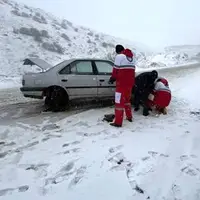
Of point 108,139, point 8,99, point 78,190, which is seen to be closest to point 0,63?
point 8,99

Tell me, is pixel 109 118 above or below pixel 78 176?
above

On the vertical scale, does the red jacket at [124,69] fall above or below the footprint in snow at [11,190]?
above

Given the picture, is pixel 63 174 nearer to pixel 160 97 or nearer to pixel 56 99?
pixel 160 97

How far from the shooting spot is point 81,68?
27.7 ft

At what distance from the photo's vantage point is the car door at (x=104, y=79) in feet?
27.5

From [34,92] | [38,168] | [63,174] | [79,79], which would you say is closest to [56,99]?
[34,92]

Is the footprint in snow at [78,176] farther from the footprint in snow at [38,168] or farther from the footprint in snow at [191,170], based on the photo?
the footprint in snow at [191,170]

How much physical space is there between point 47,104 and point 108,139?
3453mm

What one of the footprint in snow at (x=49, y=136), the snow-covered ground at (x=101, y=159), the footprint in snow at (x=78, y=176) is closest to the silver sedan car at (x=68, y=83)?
the snow-covered ground at (x=101, y=159)

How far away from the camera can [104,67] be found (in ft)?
28.3

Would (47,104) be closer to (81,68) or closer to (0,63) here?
(81,68)

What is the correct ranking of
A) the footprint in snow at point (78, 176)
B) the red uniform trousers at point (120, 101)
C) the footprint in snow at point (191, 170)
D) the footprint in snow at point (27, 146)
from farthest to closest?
the red uniform trousers at point (120, 101) < the footprint in snow at point (27, 146) < the footprint in snow at point (191, 170) < the footprint in snow at point (78, 176)

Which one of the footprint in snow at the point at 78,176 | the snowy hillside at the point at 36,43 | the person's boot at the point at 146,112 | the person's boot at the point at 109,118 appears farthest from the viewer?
the snowy hillside at the point at 36,43

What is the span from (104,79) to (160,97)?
5.88 ft
